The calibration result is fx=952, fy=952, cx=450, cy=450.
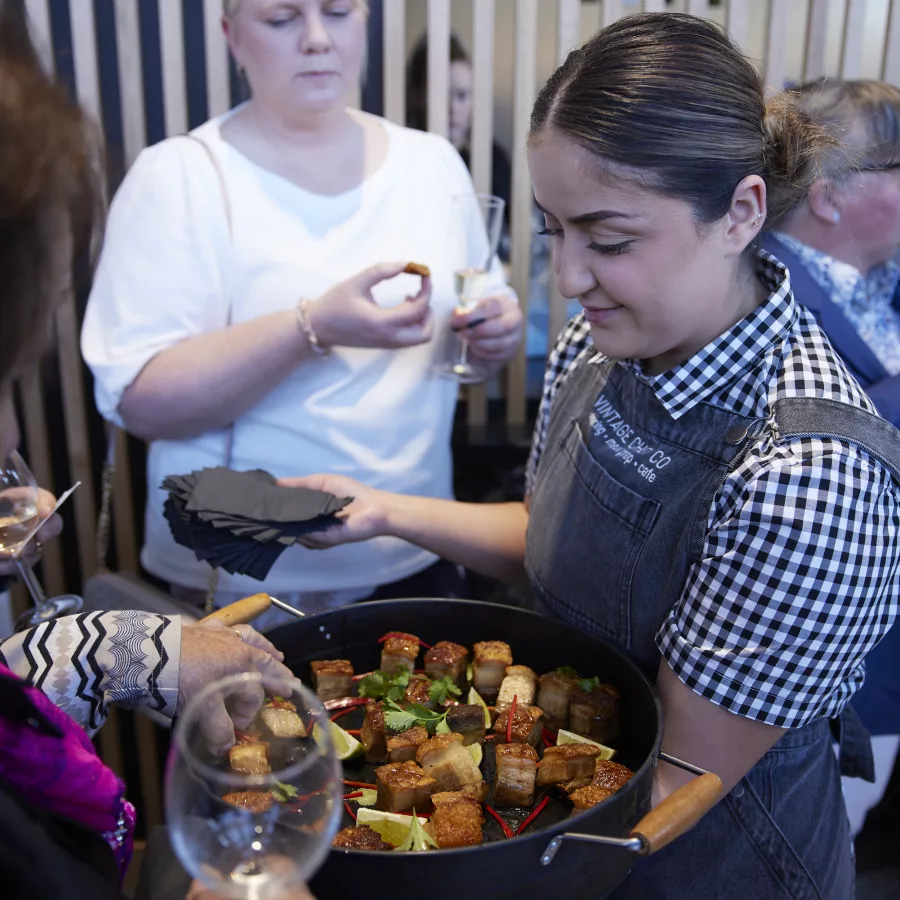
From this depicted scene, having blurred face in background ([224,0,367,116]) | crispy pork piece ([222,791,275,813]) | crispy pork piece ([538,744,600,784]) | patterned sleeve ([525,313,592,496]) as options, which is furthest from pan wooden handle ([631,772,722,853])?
blurred face in background ([224,0,367,116])

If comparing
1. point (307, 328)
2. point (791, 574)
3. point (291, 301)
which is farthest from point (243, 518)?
point (791, 574)

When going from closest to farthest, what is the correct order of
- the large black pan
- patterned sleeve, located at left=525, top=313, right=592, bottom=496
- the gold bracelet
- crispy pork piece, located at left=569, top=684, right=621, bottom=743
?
the large black pan
crispy pork piece, located at left=569, top=684, right=621, bottom=743
patterned sleeve, located at left=525, top=313, right=592, bottom=496
the gold bracelet

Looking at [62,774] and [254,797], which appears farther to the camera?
[62,774]

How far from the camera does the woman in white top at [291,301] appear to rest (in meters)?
1.81

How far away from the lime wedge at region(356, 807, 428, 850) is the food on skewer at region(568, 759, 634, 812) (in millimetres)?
184

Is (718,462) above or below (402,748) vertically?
above

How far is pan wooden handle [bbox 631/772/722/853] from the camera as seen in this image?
0.95 m

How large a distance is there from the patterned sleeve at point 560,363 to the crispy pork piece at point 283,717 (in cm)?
104

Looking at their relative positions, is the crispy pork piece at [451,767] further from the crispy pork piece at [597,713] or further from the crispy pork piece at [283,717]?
the crispy pork piece at [283,717]

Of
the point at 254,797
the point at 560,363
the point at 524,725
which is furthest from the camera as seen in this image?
the point at 560,363

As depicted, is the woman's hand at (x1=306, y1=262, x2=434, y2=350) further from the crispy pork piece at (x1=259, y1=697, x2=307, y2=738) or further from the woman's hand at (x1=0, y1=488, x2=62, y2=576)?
the crispy pork piece at (x1=259, y1=697, x2=307, y2=738)

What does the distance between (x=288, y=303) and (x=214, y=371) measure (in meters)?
0.22

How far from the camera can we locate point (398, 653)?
54.7 inches

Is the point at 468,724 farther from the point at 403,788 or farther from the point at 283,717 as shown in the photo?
the point at 283,717
